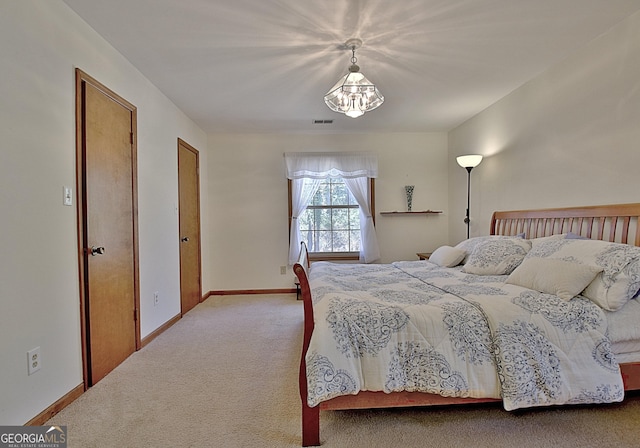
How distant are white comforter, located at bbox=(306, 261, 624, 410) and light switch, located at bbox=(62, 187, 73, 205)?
1.67m

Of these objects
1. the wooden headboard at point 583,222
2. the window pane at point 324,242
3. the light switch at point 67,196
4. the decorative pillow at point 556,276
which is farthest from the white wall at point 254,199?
the decorative pillow at point 556,276

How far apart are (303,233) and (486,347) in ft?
11.3

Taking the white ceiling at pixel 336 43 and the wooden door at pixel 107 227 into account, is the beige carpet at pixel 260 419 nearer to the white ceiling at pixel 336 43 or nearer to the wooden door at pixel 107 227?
the wooden door at pixel 107 227

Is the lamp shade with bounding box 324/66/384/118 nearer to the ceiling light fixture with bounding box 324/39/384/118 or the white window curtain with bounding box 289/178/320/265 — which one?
the ceiling light fixture with bounding box 324/39/384/118

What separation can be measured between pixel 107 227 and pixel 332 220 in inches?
121

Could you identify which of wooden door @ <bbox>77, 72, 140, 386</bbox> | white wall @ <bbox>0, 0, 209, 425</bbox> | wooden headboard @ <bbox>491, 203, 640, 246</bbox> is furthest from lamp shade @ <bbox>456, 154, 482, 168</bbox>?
white wall @ <bbox>0, 0, 209, 425</bbox>

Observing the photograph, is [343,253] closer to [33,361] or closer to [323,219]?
[323,219]

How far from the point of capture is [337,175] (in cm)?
468

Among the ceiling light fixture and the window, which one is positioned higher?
the ceiling light fixture

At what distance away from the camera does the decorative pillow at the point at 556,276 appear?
1.75m

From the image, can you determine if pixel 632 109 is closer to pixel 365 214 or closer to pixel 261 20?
pixel 261 20

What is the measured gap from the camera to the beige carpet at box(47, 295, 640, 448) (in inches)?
61.6

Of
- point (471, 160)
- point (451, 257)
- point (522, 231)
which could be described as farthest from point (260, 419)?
point (471, 160)
